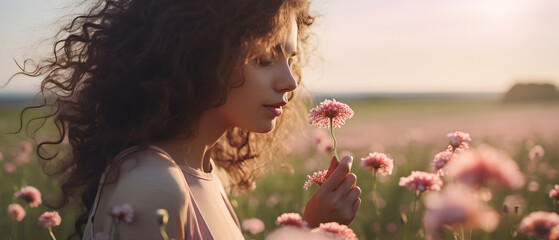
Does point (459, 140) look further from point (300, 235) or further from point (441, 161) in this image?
point (300, 235)

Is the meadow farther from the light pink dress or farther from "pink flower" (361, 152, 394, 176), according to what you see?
the light pink dress

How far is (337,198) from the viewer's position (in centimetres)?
158

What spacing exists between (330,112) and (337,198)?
0.26 meters

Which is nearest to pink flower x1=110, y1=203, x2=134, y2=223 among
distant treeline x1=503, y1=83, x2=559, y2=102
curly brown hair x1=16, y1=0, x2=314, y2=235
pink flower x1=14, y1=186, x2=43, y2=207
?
curly brown hair x1=16, y1=0, x2=314, y2=235

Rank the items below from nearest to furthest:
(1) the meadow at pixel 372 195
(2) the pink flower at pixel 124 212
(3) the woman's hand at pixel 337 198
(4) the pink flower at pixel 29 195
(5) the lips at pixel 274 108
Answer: (2) the pink flower at pixel 124 212
(3) the woman's hand at pixel 337 198
(5) the lips at pixel 274 108
(4) the pink flower at pixel 29 195
(1) the meadow at pixel 372 195

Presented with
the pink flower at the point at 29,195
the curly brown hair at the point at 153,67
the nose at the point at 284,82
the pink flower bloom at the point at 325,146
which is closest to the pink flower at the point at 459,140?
the nose at the point at 284,82

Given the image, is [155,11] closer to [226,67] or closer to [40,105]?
[226,67]

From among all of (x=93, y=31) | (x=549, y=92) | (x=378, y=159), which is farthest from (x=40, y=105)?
(x=549, y=92)

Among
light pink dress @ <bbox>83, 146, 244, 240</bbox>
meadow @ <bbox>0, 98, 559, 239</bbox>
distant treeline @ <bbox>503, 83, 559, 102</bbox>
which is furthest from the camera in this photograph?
distant treeline @ <bbox>503, 83, 559, 102</bbox>

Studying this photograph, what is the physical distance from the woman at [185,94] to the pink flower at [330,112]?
0.12m

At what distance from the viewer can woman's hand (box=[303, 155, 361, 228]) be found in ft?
5.15

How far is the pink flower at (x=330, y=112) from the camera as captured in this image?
162 cm

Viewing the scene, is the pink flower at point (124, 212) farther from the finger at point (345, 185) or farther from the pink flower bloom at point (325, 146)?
the pink flower bloom at point (325, 146)

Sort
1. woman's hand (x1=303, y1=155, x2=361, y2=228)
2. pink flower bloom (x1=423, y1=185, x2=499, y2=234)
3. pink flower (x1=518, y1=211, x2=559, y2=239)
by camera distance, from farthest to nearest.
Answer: woman's hand (x1=303, y1=155, x2=361, y2=228)
pink flower (x1=518, y1=211, x2=559, y2=239)
pink flower bloom (x1=423, y1=185, x2=499, y2=234)
